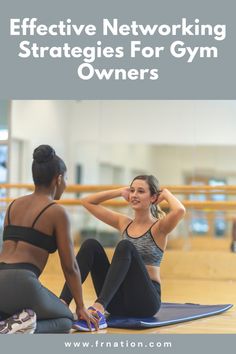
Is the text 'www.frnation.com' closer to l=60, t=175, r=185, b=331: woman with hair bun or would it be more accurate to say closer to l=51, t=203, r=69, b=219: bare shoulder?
l=60, t=175, r=185, b=331: woman with hair bun

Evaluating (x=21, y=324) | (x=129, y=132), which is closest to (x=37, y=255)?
(x=21, y=324)

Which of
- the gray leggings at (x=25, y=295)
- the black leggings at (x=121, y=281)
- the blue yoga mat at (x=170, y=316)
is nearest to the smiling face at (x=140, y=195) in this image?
the black leggings at (x=121, y=281)

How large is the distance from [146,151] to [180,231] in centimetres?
134

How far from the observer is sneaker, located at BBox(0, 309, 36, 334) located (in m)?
2.80

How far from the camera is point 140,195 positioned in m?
3.67

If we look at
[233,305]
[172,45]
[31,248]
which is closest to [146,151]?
[172,45]

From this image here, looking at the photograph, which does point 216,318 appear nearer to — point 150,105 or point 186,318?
point 186,318

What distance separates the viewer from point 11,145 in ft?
33.2

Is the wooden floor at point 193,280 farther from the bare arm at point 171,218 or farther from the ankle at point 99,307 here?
the ankle at point 99,307

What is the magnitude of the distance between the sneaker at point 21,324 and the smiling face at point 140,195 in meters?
1.05

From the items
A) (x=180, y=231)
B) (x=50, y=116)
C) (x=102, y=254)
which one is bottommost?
(x=180, y=231)

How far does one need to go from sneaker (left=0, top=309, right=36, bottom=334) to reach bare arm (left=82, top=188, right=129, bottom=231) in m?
1.12

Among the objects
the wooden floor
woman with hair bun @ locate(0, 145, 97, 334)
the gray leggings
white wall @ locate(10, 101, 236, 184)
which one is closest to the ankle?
woman with hair bun @ locate(0, 145, 97, 334)

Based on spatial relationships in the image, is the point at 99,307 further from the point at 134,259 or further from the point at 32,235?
the point at 32,235
